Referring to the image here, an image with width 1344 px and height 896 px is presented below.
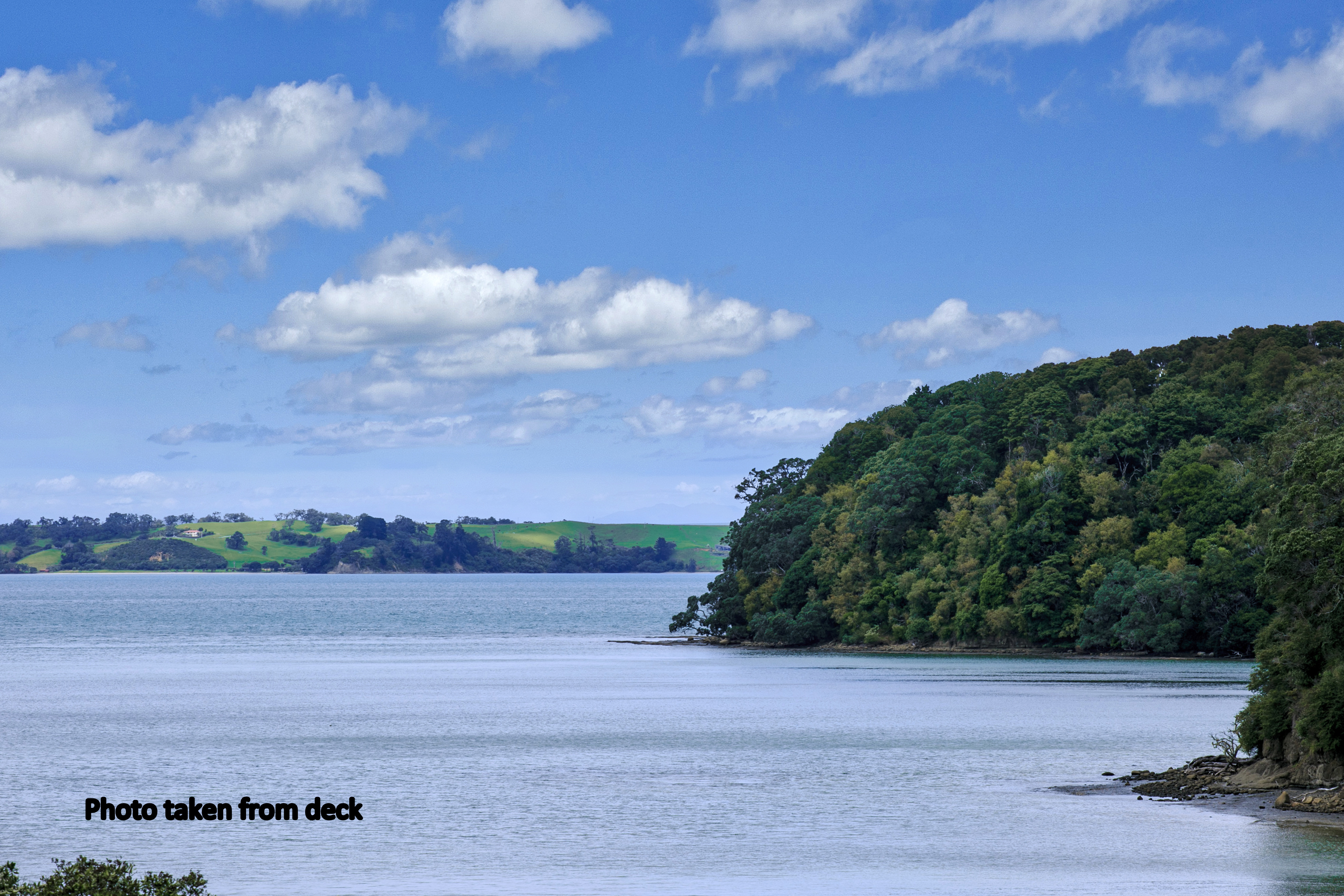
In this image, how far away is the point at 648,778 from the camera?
5303 cm

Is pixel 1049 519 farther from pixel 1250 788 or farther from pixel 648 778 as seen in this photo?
pixel 1250 788

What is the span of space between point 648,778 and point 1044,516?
84.3 m

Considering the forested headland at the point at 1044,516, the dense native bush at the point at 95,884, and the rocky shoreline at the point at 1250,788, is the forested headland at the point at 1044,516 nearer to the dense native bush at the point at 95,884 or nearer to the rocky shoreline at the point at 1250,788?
the rocky shoreline at the point at 1250,788

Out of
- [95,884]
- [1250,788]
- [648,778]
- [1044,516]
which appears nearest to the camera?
[95,884]

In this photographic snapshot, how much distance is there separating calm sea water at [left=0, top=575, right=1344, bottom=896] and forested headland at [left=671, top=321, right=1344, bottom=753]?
10.9 m

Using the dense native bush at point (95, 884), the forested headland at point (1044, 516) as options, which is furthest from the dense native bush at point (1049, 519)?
the dense native bush at point (95, 884)

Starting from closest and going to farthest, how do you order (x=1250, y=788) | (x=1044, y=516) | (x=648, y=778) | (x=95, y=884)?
(x=95, y=884) → (x=1250, y=788) → (x=648, y=778) → (x=1044, y=516)

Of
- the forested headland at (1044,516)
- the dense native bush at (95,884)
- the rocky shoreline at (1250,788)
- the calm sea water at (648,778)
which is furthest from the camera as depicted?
the forested headland at (1044,516)

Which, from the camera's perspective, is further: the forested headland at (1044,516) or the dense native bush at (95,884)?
the forested headland at (1044,516)

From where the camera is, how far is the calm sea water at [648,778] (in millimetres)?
35312

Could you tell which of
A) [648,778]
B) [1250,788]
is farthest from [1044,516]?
[1250,788]

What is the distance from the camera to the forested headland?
395 ft

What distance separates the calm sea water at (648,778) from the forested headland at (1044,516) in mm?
10892

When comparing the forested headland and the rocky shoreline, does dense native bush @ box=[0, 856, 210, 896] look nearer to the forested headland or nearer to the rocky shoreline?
the rocky shoreline
